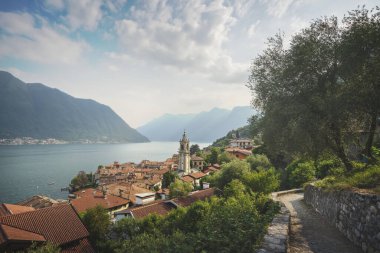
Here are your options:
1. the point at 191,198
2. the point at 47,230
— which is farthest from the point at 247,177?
the point at 191,198

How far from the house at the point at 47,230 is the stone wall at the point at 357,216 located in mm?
18074

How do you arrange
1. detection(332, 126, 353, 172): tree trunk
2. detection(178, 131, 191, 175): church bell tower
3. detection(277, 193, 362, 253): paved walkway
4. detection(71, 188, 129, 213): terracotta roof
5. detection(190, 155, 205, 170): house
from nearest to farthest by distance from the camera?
detection(277, 193, 362, 253): paved walkway < detection(332, 126, 353, 172): tree trunk < detection(71, 188, 129, 213): terracotta roof < detection(178, 131, 191, 175): church bell tower < detection(190, 155, 205, 170): house

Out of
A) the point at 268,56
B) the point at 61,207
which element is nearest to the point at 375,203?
the point at 268,56

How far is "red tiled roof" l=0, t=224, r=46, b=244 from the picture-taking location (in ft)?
56.7

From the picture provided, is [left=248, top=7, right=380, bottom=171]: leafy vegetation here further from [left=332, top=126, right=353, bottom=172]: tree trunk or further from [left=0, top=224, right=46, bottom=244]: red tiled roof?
[left=0, top=224, right=46, bottom=244]: red tiled roof

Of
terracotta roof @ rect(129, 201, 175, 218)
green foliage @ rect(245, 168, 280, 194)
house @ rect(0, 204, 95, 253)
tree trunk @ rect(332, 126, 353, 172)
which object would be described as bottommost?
terracotta roof @ rect(129, 201, 175, 218)

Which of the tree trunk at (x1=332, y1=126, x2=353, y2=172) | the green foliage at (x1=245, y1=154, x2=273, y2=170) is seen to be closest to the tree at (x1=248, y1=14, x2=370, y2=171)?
the tree trunk at (x1=332, y1=126, x2=353, y2=172)

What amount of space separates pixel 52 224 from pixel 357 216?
21596mm

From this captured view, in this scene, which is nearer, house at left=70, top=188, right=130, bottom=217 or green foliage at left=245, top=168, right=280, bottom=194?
green foliage at left=245, top=168, right=280, bottom=194

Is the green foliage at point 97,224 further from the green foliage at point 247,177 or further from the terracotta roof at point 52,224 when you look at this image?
the green foliage at point 247,177

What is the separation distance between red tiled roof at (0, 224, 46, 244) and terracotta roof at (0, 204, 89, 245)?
154 millimetres

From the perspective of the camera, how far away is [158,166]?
11762cm


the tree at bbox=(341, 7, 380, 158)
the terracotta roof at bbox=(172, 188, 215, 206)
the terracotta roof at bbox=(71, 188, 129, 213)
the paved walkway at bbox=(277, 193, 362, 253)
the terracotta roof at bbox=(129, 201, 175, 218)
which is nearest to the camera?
the paved walkway at bbox=(277, 193, 362, 253)

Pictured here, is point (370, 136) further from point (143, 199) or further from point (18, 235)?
point (143, 199)
